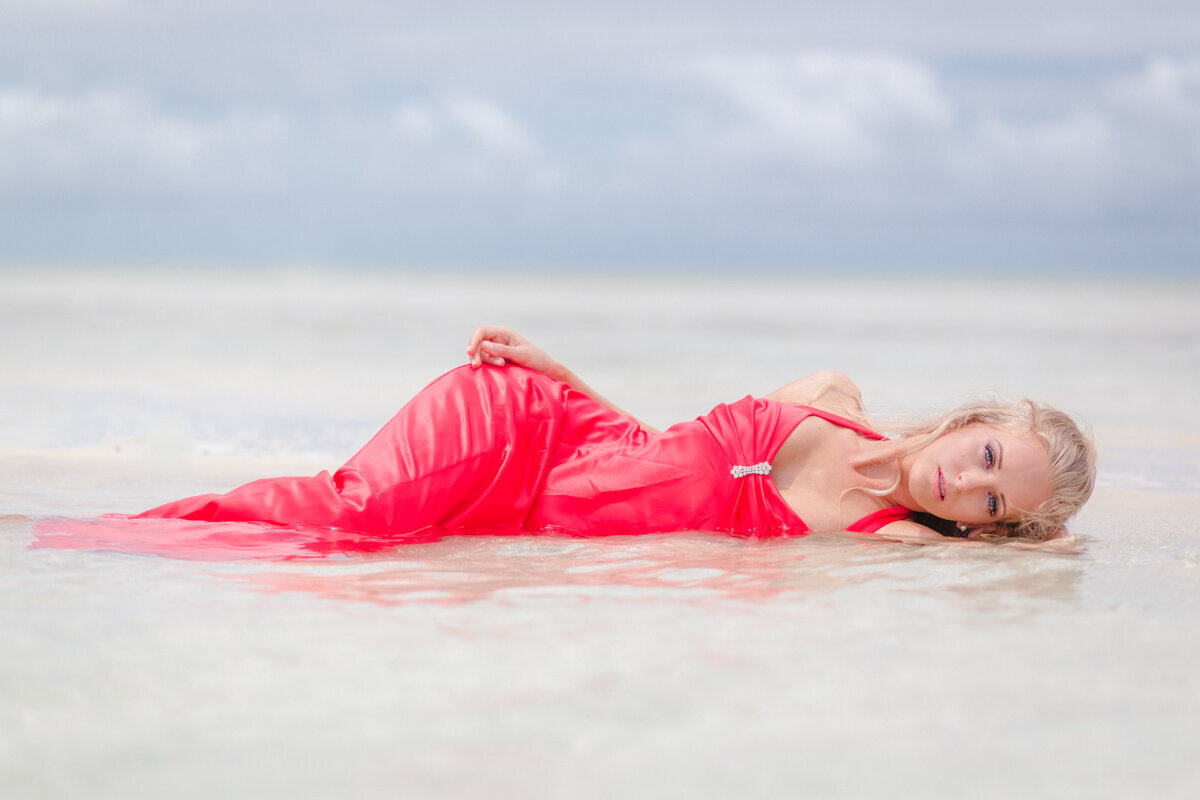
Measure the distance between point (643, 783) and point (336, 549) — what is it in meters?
1.82

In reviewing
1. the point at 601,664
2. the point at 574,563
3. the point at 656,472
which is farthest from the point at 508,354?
the point at 601,664

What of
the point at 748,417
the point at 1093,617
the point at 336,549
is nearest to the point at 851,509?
the point at 748,417

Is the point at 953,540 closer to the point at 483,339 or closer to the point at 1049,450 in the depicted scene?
the point at 1049,450

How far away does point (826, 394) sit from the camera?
4293 mm

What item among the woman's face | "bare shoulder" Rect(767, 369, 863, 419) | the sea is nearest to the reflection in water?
the sea

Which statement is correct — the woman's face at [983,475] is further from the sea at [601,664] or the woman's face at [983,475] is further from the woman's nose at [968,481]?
the sea at [601,664]

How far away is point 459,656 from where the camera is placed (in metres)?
2.49

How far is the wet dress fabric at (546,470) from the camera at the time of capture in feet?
12.2

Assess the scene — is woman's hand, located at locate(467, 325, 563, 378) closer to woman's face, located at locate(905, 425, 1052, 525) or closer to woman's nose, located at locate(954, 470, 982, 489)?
woman's face, located at locate(905, 425, 1052, 525)

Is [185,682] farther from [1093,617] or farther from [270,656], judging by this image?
[1093,617]

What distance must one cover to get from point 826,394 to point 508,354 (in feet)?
4.11

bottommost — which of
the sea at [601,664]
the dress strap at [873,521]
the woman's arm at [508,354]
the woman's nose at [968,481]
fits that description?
the sea at [601,664]

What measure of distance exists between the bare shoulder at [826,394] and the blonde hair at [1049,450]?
37 cm

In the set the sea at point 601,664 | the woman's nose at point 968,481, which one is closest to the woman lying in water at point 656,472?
the woman's nose at point 968,481
